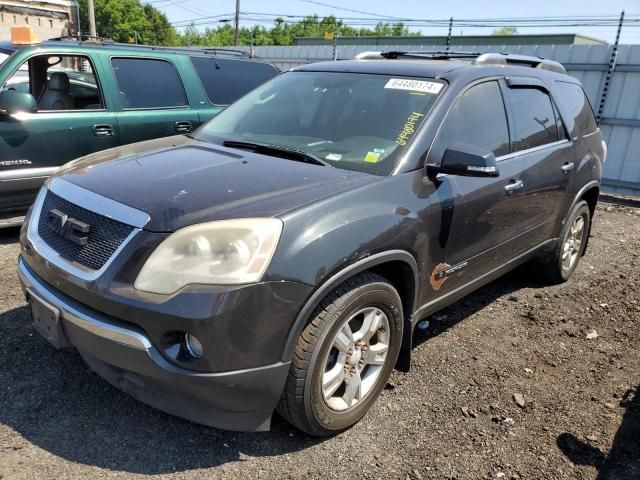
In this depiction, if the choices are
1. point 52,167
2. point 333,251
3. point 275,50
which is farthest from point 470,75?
point 275,50

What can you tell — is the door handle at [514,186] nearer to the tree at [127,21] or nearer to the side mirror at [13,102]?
the side mirror at [13,102]

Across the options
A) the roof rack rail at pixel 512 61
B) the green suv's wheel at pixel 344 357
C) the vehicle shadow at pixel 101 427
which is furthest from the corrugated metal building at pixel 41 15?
the green suv's wheel at pixel 344 357

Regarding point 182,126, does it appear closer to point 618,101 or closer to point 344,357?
point 344,357

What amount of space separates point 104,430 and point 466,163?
2269 mm

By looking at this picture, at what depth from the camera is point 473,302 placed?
14.8 ft

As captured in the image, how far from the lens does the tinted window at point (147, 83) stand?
5617 mm

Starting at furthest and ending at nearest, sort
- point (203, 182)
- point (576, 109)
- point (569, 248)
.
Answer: point (569, 248), point (576, 109), point (203, 182)

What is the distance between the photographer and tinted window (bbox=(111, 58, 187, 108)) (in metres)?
5.62

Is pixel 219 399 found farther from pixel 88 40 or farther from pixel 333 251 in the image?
pixel 88 40

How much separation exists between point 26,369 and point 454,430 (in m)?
2.38

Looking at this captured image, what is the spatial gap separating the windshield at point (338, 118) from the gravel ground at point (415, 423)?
4.53 ft

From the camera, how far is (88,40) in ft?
19.8

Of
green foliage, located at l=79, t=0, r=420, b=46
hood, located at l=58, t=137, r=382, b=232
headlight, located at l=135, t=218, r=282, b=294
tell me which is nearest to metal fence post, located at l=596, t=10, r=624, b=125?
hood, located at l=58, t=137, r=382, b=232

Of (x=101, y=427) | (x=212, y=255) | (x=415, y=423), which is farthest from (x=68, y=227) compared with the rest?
(x=415, y=423)
